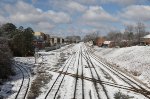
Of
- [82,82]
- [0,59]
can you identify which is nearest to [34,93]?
[82,82]

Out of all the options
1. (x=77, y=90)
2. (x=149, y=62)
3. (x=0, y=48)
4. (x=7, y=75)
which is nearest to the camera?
(x=77, y=90)

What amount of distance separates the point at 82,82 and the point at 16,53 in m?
41.6

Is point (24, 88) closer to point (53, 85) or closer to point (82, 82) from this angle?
point (53, 85)

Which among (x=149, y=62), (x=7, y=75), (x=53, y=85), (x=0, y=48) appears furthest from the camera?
(x=149, y=62)

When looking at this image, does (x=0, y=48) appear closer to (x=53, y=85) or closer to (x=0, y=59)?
(x=0, y=59)

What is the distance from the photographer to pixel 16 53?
64.6 meters

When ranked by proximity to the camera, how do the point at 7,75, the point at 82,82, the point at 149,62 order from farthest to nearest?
1. the point at 149,62
2. the point at 7,75
3. the point at 82,82

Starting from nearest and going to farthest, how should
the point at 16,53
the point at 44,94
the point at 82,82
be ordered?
the point at 44,94, the point at 82,82, the point at 16,53

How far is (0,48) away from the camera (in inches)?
1257

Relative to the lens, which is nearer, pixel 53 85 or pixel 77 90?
pixel 77 90

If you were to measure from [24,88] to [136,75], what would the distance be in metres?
14.4

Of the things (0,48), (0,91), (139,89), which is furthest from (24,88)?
(0,48)

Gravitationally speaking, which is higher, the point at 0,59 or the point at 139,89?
the point at 0,59

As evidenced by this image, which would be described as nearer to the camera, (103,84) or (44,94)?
(44,94)
